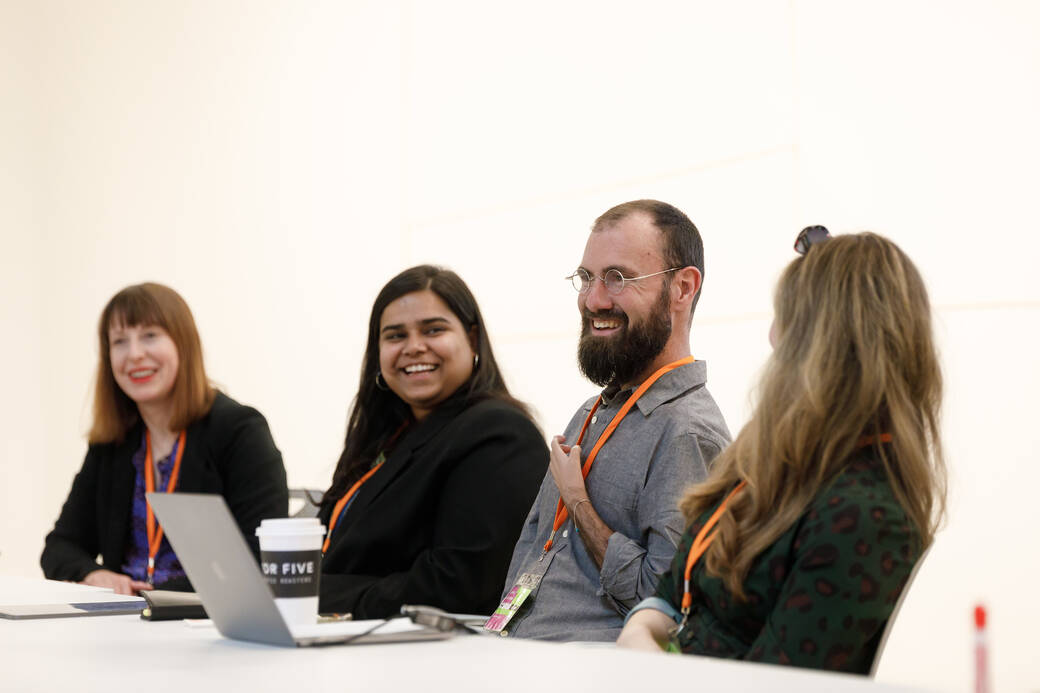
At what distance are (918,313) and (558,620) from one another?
36.0 inches

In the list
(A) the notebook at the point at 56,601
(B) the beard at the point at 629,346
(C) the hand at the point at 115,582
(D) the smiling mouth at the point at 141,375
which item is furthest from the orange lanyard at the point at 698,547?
(D) the smiling mouth at the point at 141,375

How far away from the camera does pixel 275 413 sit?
5.58 metres

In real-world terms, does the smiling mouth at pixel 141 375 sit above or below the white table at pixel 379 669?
above

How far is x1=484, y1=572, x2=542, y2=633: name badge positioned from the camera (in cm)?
215

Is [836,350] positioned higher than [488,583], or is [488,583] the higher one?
[836,350]

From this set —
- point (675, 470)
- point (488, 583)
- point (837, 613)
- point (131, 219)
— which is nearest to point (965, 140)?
point (675, 470)

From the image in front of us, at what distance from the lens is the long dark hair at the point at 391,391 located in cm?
298

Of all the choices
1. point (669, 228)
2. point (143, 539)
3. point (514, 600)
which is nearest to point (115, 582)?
point (143, 539)

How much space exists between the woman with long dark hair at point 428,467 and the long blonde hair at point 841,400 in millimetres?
1036

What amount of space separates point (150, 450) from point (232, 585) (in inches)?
90.6

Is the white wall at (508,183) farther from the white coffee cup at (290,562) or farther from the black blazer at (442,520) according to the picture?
the white coffee cup at (290,562)

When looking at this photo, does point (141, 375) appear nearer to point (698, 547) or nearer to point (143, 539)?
point (143, 539)

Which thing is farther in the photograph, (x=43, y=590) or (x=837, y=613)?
(x=43, y=590)

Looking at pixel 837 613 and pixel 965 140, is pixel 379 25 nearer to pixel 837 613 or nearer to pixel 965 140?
pixel 965 140
